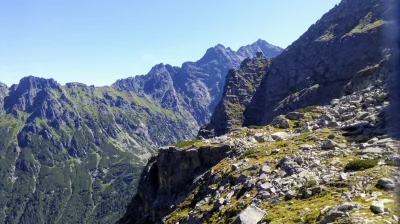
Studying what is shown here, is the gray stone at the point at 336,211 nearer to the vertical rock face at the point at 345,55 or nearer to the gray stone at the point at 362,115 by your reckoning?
the gray stone at the point at 362,115

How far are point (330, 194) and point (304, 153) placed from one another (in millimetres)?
10870

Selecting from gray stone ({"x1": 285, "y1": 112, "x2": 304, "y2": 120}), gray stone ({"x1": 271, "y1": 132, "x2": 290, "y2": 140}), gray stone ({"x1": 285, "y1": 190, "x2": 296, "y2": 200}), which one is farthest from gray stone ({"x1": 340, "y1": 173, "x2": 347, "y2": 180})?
gray stone ({"x1": 285, "y1": 112, "x2": 304, "y2": 120})

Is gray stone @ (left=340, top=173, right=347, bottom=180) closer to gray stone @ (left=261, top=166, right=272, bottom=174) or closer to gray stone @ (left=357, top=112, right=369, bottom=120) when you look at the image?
gray stone @ (left=261, top=166, right=272, bottom=174)

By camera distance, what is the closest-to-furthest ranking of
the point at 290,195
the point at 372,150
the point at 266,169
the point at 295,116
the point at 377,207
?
the point at 377,207 → the point at 290,195 → the point at 372,150 → the point at 266,169 → the point at 295,116

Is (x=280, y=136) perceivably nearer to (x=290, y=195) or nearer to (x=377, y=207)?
(x=290, y=195)

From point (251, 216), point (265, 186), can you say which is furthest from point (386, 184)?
point (265, 186)

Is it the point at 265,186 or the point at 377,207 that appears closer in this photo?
the point at 377,207

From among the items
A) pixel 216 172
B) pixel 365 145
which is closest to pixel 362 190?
pixel 365 145

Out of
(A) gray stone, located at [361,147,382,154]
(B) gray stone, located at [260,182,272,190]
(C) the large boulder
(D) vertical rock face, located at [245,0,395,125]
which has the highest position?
(D) vertical rock face, located at [245,0,395,125]

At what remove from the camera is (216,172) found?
135 feet

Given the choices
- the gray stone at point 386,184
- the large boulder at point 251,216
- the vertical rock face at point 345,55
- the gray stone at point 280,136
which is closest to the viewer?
the gray stone at point 386,184

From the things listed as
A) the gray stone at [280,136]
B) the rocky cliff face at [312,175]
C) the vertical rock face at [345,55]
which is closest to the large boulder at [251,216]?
the rocky cliff face at [312,175]

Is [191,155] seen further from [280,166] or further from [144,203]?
[280,166]

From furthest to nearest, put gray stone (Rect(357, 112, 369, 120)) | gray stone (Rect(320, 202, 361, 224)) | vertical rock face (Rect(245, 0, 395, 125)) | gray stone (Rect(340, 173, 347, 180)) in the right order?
vertical rock face (Rect(245, 0, 395, 125)) < gray stone (Rect(357, 112, 369, 120)) < gray stone (Rect(340, 173, 347, 180)) < gray stone (Rect(320, 202, 361, 224))
